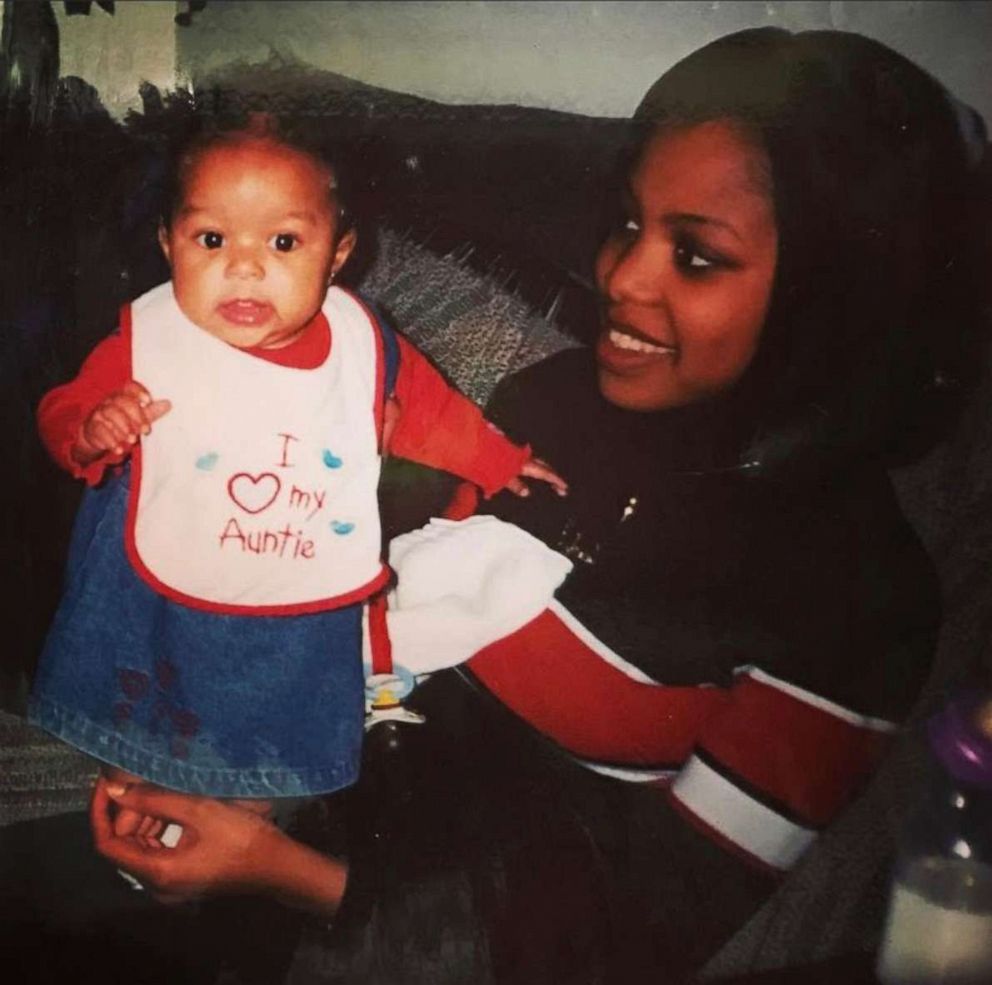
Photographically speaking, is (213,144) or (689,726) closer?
(213,144)

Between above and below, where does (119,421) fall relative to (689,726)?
above

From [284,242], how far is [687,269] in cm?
38

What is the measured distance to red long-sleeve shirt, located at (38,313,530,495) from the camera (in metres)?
1.13

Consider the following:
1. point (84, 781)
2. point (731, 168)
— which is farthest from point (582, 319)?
point (84, 781)

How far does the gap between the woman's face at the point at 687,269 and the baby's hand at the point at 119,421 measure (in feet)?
1.44

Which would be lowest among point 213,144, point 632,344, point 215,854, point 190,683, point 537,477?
point 215,854

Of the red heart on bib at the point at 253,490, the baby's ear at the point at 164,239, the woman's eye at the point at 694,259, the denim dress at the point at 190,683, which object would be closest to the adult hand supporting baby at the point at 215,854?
the denim dress at the point at 190,683

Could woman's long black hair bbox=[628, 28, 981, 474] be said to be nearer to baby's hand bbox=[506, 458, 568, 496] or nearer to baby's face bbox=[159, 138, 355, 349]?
baby's hand bbox=[506, 458, 568, 496]

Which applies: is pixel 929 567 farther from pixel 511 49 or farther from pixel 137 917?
pixel 137 917

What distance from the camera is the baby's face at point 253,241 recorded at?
3.52ft

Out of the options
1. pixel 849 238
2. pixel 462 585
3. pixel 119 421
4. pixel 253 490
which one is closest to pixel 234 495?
pixel 253 490

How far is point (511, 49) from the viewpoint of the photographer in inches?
45.2

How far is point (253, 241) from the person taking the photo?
1.07 meters

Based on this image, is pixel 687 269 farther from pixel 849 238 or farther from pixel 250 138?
pixel 250 138
